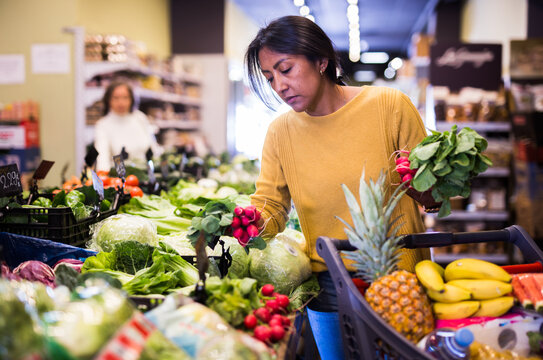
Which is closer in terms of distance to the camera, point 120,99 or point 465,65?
point 120,99

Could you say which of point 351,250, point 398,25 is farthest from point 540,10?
point 398,25

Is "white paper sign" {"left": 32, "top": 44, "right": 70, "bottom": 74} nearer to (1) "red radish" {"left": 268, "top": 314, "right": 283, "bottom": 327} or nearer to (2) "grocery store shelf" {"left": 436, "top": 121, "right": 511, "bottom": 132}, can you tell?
(2) "grocery store shelf" {"left": 436, "top": 121, "right": 511, "bottom": 132}

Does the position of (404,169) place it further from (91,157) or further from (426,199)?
(91,157)

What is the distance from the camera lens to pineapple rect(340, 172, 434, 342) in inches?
55.1

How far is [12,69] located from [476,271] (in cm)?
711

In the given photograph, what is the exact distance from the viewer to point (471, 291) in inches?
59.4

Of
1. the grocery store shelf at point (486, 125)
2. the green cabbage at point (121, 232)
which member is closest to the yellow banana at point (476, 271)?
the green cabbage at point (121, 232)

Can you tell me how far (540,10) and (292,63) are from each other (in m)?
5.47

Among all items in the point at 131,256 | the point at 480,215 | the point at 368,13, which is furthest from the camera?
the point at 368,13

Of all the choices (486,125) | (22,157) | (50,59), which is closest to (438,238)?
→ (486,125)

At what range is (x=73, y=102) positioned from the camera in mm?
7008

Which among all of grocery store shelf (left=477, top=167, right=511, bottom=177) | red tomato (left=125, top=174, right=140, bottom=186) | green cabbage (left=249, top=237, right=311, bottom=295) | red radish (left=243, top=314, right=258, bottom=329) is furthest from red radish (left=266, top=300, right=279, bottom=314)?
grocery store shelf (left=477, top=167, right=511, bottom=177)

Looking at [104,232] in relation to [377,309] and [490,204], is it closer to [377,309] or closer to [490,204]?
[377,309]

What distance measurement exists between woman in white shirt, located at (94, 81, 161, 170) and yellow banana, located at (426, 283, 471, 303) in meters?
4.62
